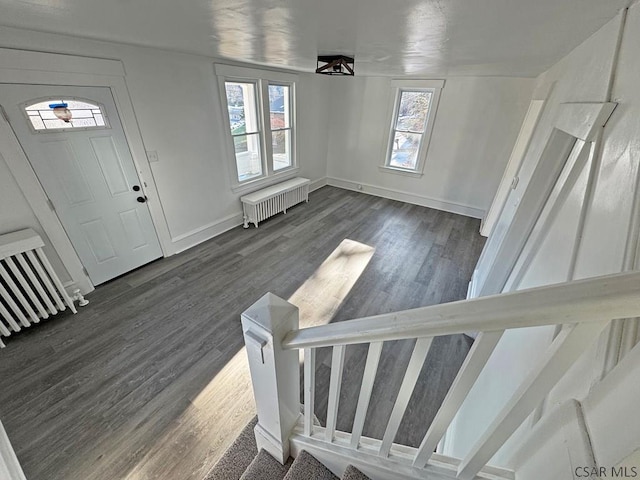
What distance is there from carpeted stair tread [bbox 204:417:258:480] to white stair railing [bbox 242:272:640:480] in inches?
8.7

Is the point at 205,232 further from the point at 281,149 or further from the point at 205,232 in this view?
the point at 281,149

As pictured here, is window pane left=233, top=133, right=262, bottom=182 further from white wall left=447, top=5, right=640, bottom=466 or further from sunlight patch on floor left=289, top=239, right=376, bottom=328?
white wall left=447, top=5, right=640, bottom=466

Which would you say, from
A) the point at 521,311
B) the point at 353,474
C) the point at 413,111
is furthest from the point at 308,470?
the point at 413,111

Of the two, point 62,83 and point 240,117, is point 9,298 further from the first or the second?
point 240,117

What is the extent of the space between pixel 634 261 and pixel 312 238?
3.61m

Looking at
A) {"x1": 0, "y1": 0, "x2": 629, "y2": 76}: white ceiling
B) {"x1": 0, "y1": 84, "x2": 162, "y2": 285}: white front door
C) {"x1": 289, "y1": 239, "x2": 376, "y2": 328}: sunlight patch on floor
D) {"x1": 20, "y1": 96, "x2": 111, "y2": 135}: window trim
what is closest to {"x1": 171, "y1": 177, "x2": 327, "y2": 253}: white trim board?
{"x1": 0, "y1": 84, "x2": 162, "y2": 285}: white front door

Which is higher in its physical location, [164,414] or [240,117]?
[240,117]

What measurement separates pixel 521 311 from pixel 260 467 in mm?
1526

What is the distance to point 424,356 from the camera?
0.69m

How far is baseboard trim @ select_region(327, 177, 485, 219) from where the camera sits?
489cm

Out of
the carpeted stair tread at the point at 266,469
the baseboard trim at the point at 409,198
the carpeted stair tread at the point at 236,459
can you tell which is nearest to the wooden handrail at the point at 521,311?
the carpeted stair tread at the point at 266,469

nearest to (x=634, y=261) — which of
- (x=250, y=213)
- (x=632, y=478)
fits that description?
(x=632, y=478)

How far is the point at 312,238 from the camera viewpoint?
4.04 meters

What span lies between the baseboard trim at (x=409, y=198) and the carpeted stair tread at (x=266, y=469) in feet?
16.2
